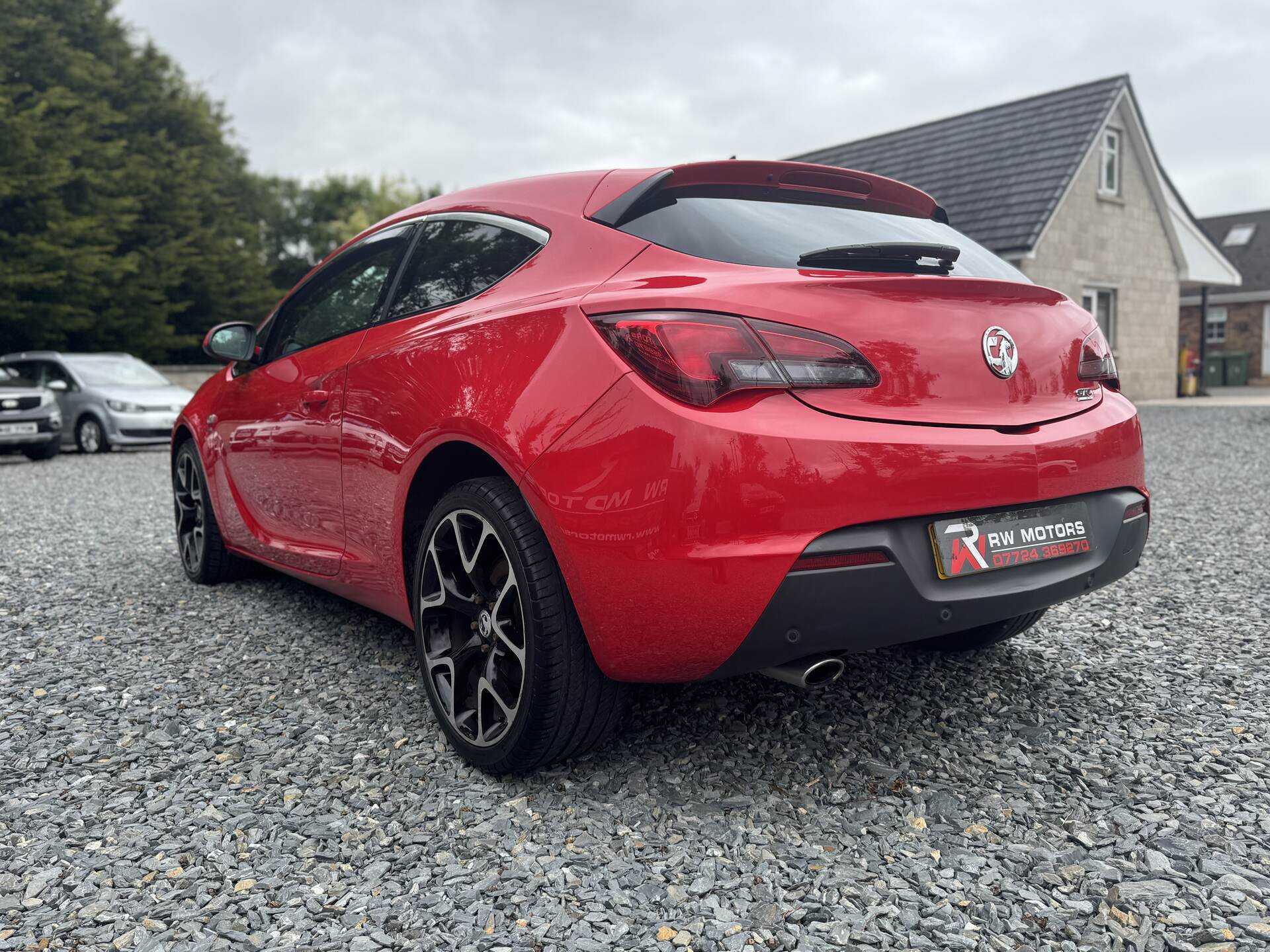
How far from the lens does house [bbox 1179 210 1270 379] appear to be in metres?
34.8

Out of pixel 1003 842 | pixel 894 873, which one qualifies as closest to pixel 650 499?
pixel 894 873

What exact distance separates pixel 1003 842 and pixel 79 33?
31834mm

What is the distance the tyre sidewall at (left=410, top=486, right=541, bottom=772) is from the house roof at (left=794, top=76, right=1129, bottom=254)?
17260 mm

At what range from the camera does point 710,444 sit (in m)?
2.11

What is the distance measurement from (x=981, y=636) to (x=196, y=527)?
3574 mm

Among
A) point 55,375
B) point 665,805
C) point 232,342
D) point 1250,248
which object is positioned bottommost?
point 665,805

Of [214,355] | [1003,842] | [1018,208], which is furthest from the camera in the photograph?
[1018,208]

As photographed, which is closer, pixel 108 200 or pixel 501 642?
pixel 501 642

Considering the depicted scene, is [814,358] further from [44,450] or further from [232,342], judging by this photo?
[44,450]

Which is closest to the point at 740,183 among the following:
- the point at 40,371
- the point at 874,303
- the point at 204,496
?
the point at 874,303

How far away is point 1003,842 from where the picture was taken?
2.25 m

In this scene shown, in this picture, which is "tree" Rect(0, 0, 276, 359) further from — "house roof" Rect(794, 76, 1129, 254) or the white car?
"house roof" Rect(794, 76, 1129, 254)

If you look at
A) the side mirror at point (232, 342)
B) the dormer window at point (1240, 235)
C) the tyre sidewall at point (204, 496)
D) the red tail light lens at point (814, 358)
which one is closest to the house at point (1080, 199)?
the tyre sidewall at point (204, 496)

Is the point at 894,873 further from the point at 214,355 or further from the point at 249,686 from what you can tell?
the point at 214,355
